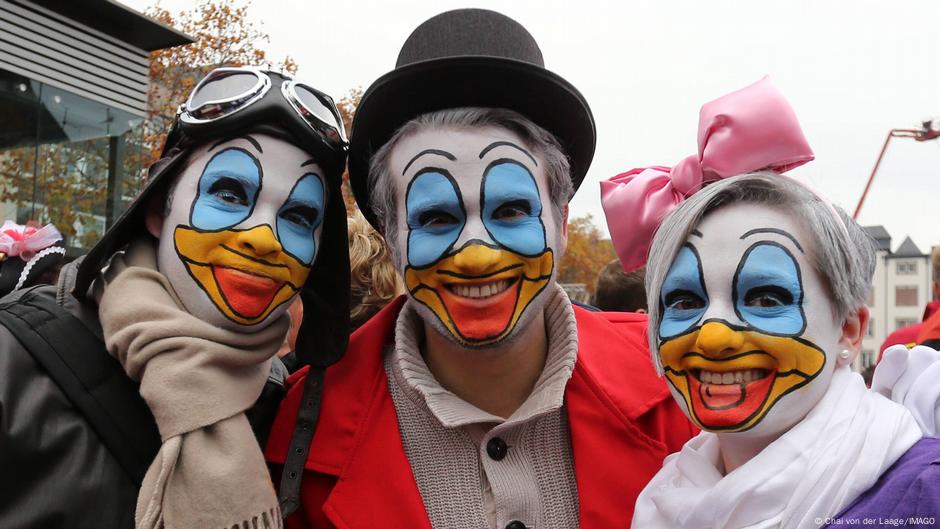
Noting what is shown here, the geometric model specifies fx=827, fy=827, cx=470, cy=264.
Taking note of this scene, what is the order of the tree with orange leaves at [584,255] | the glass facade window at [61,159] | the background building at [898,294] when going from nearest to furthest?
the glass facade window at [61,159] → the tree with orange leaves at [584,255] → the background building at [898,294]

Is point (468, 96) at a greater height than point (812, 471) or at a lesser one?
greater

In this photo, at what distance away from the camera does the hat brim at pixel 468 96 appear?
2445 millimetres

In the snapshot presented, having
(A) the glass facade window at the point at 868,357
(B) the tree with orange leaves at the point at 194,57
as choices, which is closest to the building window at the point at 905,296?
(A) the glass facade window at the point at 868,357

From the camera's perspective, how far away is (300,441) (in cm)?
241

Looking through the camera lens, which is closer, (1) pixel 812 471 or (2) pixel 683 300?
(1) pixel 812 471

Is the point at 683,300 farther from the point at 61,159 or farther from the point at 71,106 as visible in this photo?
the point at 71,106

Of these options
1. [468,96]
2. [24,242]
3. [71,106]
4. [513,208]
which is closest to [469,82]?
[468,96]

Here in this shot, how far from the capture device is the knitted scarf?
1.66m

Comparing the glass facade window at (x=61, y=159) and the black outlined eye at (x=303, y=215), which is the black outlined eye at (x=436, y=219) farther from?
the glass facade window at (x=61, y=159)

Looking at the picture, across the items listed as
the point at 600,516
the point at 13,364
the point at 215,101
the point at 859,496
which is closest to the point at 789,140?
the point at 859,496

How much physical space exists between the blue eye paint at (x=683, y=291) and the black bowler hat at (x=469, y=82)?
31.1 inches

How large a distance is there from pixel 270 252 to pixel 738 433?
1322mm

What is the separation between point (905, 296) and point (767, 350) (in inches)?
2499

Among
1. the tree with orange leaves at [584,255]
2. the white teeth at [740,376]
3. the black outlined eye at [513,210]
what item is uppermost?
the black outlined eye at [513,210]
